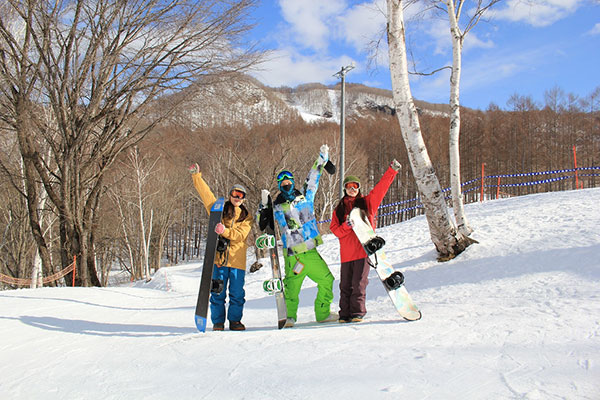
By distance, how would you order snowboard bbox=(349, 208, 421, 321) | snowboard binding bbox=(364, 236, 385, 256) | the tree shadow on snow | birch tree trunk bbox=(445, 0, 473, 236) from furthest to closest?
birch tree trunk bbox=(445, 0, 473, 236), the tree shadow on snow, snowboard binding bbox=(364, 236, 385, 256), snowboard bbox=(349, 208, 421, 321)

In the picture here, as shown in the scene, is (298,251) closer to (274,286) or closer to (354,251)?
(274,286)

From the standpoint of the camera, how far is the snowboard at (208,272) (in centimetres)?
377

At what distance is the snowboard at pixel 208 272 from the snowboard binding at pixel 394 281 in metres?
1.81

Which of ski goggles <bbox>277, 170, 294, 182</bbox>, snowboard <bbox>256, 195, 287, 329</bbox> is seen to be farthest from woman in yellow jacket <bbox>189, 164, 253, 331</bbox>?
ski goggles <bbox>277, 170, 294, 182</bbox>

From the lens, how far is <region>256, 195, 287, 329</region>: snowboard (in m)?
3.99

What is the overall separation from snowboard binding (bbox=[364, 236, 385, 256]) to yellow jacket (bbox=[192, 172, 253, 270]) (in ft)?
4.51

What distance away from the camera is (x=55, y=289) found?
7.54m

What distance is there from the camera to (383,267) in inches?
149

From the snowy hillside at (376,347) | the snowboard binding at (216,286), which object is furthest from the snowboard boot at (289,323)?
the snowboard binding at (216,286)

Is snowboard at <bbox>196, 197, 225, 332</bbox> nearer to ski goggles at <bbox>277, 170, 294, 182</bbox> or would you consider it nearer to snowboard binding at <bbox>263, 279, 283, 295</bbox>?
snowboard binding at <bbox>263, 279, 283, 295</bbox>

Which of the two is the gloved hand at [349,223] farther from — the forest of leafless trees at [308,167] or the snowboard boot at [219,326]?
the forest of leafless trees at [308,167]

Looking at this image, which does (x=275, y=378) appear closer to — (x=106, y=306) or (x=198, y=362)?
(x=198, y=362)

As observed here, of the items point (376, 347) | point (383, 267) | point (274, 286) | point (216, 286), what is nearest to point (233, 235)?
point (216, 286)

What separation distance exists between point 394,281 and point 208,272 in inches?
78.4
